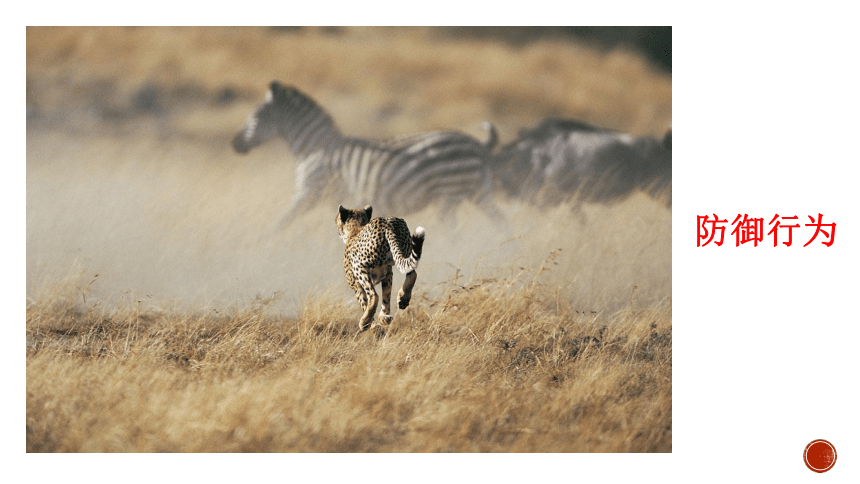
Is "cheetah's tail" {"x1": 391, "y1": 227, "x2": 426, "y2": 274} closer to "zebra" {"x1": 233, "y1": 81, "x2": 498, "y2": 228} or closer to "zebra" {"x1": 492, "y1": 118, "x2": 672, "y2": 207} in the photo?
"zebra" {"x1": 233, "y1": 81, "x2": 498, "y2": 228}

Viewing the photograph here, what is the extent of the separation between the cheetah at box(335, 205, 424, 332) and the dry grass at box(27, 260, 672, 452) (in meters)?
0.33

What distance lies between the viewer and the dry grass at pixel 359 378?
5.46 metres

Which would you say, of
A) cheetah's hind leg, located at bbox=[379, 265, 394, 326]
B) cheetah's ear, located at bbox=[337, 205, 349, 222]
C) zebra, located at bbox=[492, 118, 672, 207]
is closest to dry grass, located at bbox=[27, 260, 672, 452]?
cheetah's hind leg, located at bbox=[379, 265, 394, 326]

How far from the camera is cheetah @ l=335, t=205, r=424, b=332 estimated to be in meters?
5.89

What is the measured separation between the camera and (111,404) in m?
5.61

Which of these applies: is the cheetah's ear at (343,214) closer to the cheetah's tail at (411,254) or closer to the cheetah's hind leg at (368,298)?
the cheetah's hind leg at (368,298)

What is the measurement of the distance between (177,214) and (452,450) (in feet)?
12.5

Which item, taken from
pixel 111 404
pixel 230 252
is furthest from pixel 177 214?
pixel 111 404

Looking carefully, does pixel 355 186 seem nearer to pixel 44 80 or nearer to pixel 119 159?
pixel 119 159

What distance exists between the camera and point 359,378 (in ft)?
19.0

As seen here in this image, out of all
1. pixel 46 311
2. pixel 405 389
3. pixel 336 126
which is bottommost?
pixel 405 389

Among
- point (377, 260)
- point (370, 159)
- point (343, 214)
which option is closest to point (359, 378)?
point (377, 260)
